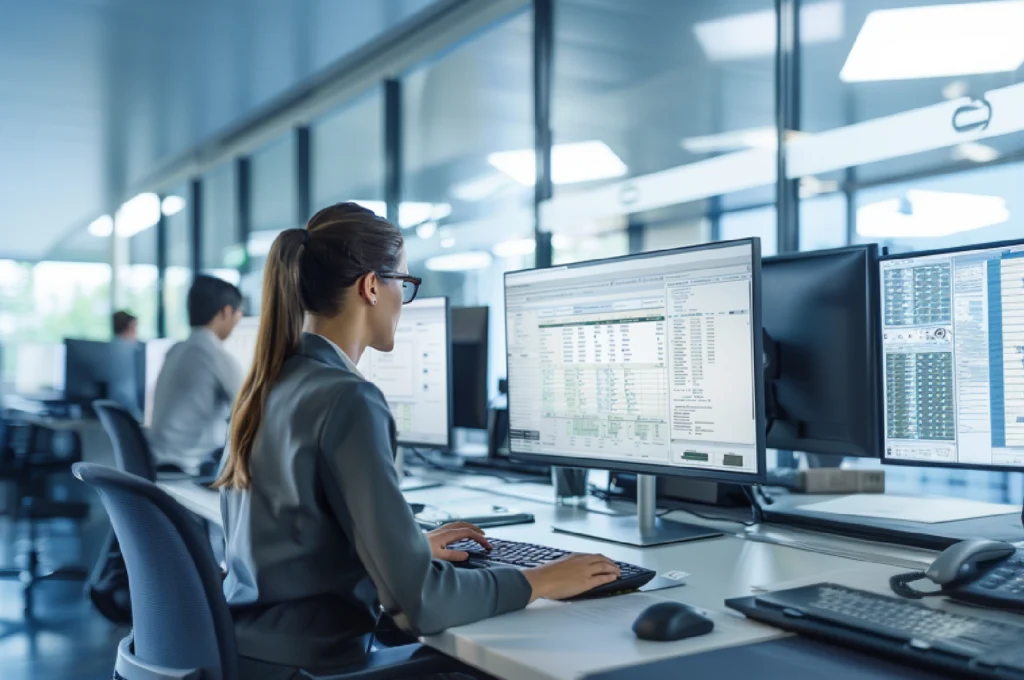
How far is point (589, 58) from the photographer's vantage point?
419 cm

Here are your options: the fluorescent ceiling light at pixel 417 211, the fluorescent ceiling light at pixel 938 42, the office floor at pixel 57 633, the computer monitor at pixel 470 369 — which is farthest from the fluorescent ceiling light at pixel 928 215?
the office floor at pixel 57 633

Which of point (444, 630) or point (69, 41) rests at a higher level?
point (69, 41)

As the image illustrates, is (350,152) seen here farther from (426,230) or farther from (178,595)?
(178,595)

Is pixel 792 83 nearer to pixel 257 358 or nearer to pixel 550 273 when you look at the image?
pixel 550 273

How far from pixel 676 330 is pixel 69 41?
186 inches

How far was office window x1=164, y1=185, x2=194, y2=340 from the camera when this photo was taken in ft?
31.4

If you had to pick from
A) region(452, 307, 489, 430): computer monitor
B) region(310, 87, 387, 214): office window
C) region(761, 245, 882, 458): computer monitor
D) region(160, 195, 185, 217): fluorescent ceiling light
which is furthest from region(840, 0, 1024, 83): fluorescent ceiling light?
region(160, 195, 185, 217): fluorescent ceiling light

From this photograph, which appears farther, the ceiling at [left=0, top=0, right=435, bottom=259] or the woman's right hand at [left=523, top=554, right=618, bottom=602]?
the ceiling at [left=0, top=0, right=435, bottom=259]

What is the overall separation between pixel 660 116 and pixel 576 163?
477mm

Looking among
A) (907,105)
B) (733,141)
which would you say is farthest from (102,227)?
(907,105)

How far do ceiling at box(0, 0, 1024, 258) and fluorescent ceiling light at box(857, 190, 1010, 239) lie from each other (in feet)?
0.36

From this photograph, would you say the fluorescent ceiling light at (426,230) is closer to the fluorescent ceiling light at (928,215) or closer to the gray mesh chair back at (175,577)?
the fluorescent ceiling light at (928,215)

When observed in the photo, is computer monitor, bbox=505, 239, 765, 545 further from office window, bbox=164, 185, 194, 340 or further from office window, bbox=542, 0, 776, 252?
office window, bbox=164, 185, 194, 340

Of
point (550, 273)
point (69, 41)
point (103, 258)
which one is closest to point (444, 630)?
point (550, 273)
